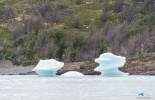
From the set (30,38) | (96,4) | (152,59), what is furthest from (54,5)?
(152,59)

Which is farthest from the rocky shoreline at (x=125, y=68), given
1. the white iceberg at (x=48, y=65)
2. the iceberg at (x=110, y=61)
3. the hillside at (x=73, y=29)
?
the iceberg at (x=110, y=61)

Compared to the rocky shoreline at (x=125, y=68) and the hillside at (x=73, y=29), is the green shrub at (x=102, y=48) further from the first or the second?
the rocky shoreline at (x=125, y=68)

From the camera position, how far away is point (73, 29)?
133250 mm

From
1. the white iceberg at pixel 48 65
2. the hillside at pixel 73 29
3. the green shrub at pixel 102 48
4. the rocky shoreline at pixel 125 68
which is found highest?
the hillside at pixel 73 29

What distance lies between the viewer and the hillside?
105m

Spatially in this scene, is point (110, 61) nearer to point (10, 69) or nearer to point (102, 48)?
point (10, 69)

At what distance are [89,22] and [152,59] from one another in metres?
49.4

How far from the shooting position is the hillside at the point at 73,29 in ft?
345

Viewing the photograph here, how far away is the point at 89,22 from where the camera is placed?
142 m

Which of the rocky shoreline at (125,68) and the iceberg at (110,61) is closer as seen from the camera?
the iceberg at (110,61)

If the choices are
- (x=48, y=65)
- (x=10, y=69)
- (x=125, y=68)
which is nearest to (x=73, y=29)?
(x=10, y=69)

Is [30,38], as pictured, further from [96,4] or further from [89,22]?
[96,4]

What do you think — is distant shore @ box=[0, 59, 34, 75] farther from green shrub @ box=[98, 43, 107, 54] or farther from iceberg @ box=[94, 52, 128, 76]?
iceberg @ box=[94, 52, 128, 76]

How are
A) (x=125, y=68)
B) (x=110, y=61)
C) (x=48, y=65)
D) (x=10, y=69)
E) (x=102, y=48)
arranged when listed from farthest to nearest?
(x=102, y=48)
(x=10, y=69)
(x=125, y=68)
(x=48, y=65)
(x=110, y=61)
